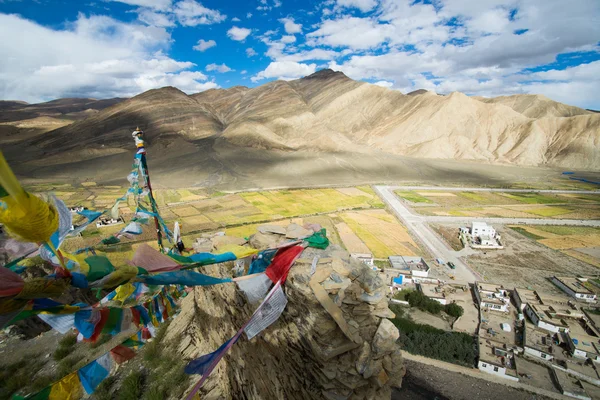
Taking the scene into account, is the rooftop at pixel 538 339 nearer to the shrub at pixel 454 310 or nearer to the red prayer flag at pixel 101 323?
the shrub at pixel 454 310

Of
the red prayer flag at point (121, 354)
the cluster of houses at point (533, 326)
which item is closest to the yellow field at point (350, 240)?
the cluster of houses at point (533, 326)

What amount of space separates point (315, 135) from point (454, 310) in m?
82.2

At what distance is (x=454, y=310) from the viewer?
23031 millimetres

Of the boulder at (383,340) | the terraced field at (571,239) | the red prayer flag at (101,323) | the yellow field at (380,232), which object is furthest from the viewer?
the yellow field at (380,232)

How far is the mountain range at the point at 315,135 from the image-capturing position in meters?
79.4

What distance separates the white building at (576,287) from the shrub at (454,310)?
11245 mm

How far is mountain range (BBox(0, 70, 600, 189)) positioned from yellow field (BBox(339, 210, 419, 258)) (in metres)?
31.6

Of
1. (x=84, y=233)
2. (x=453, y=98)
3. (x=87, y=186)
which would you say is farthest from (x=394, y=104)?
(x=84, y=233)

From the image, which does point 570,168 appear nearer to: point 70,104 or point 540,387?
point 540,387

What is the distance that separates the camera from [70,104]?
641 ft

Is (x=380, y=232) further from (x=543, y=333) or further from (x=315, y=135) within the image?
(x=315, y=135)

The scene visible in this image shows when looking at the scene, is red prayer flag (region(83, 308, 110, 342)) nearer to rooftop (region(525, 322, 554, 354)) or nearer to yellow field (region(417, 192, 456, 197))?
rooftop (region(525, 322, 554, 354))

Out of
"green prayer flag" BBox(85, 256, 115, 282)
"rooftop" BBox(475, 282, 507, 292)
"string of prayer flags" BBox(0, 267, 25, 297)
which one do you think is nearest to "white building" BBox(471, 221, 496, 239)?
"rooftop" BBox(475, 282, 507, 292)

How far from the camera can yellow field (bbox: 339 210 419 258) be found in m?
33.9
